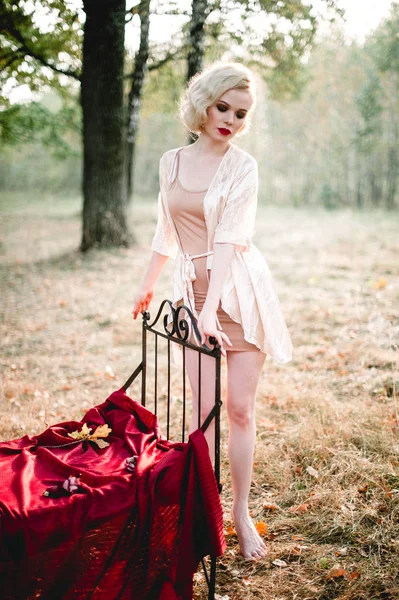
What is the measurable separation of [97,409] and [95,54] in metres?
7.27

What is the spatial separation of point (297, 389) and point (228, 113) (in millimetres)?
2855

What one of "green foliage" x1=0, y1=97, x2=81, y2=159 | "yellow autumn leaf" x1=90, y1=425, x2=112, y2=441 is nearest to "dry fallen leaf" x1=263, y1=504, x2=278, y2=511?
"yellow autumn leaf" x1=90, y1=425, x2=112, y2=441

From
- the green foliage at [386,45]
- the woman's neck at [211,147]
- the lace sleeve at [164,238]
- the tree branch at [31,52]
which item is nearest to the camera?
the woman's neck at [211,147]

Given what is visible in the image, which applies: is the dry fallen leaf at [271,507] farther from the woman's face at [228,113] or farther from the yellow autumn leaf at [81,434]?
the woman's face at [228,113]

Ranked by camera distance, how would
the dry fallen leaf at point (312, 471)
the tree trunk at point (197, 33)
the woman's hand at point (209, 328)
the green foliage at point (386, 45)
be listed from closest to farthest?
1. the woman's hand at point (209, 328)
2. the dry fallen leaf at point (312, 471)
3. the tree trunk at point (197, 33)
4. the green foliage at point (386, 45)

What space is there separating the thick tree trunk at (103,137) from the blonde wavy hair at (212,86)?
5472 mm

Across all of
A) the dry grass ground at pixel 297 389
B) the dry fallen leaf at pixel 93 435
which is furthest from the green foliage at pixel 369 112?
the dry fallen leaf at pixel 93 435

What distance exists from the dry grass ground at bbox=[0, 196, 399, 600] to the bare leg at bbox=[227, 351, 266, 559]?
0.12 m

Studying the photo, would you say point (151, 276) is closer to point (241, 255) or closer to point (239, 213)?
point (241, 255)

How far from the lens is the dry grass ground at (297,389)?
2.60 meters

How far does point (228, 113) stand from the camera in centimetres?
234

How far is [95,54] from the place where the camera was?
8.34 meters

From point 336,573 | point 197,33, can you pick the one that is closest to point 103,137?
point 197,33

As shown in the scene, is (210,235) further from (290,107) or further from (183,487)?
(290,107)
